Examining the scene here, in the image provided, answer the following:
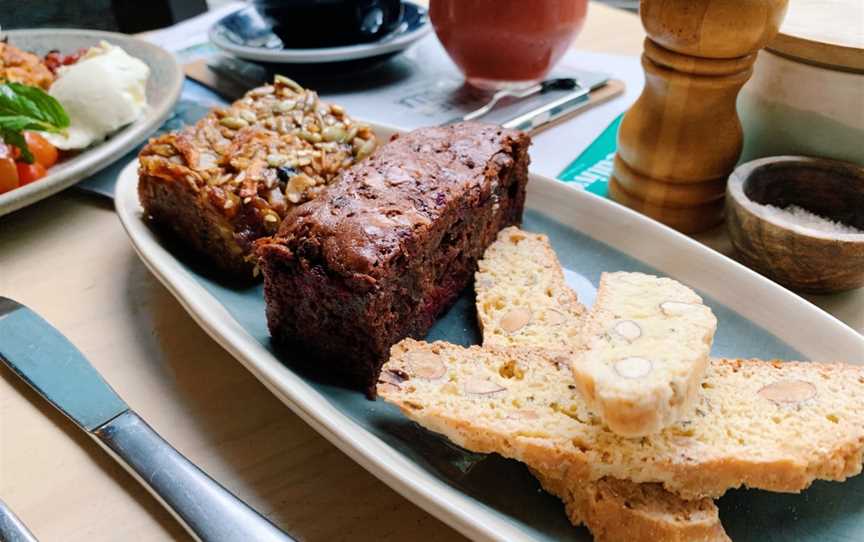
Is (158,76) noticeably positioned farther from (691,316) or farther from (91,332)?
(691,316)

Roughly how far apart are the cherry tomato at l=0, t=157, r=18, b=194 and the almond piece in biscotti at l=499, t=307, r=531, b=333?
146 cm

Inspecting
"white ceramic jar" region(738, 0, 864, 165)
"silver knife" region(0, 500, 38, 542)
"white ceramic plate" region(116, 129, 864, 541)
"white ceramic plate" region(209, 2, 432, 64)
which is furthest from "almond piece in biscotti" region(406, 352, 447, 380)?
"white ceramic plate" region(209, 2, 432, 64)

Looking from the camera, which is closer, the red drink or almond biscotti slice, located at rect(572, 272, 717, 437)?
almond biscotti slice, located at rect(572, 272, 717, 437)

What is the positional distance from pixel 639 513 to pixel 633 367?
217 millimetres

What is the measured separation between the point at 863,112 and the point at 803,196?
0.24 metres

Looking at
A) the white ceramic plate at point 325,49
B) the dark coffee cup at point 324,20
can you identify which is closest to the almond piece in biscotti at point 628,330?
the white ceramic plate at point 325,49

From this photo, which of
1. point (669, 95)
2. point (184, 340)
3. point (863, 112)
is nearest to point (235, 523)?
point (184, 340)

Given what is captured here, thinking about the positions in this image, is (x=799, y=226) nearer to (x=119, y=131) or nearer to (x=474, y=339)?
(x=474, y=339)

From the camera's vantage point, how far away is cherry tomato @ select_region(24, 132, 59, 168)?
7.00 feet

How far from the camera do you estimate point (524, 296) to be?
5.16 feet

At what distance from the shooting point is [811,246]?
5.18ft

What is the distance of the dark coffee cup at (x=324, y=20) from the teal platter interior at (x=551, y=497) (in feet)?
5.69

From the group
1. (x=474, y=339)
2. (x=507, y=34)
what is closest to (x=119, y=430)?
(x=474, y=339)

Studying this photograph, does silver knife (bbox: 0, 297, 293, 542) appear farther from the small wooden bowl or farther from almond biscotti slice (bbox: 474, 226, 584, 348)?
the small wooden bowl
